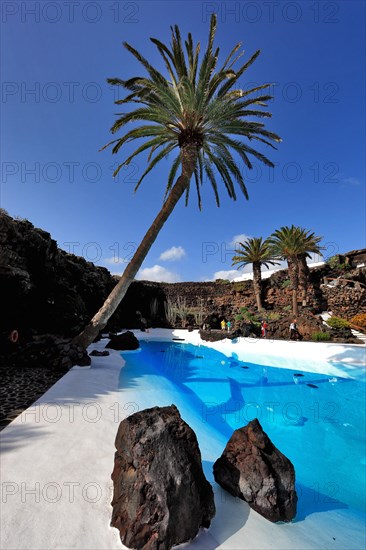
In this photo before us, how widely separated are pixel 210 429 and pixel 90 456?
2.91m

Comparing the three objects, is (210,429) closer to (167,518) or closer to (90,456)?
(90,456)

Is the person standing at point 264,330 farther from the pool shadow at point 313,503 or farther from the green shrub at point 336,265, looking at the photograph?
the pool shadow at point 313,503

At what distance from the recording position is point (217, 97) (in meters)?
8.77

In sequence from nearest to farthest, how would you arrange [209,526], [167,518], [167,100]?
[167,518]
[209,526]
[167,100]

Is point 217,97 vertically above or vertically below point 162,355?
above

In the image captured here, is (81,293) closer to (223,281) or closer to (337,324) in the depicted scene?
(337,324)

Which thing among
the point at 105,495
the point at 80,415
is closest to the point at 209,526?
the point at 105,495

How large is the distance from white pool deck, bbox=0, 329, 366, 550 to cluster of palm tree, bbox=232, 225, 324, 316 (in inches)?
673

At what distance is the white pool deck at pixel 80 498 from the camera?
89.4 inches

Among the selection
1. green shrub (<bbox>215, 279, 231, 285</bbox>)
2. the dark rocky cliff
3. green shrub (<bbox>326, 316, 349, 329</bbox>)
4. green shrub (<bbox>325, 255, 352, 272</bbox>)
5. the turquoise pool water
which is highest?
green shrub (<bbox>325, 255, 352, 272</bbox>)

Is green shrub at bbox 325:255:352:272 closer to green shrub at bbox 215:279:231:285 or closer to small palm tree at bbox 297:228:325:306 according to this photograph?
small palm tree at bbox 297:228:325:306

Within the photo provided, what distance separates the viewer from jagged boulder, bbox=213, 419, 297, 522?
282 cm

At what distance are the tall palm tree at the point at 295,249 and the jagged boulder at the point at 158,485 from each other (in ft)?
62.7

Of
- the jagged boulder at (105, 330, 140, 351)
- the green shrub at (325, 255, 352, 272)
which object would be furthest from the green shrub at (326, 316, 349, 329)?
the jagged boulder at (105, 330, 140, 351)
